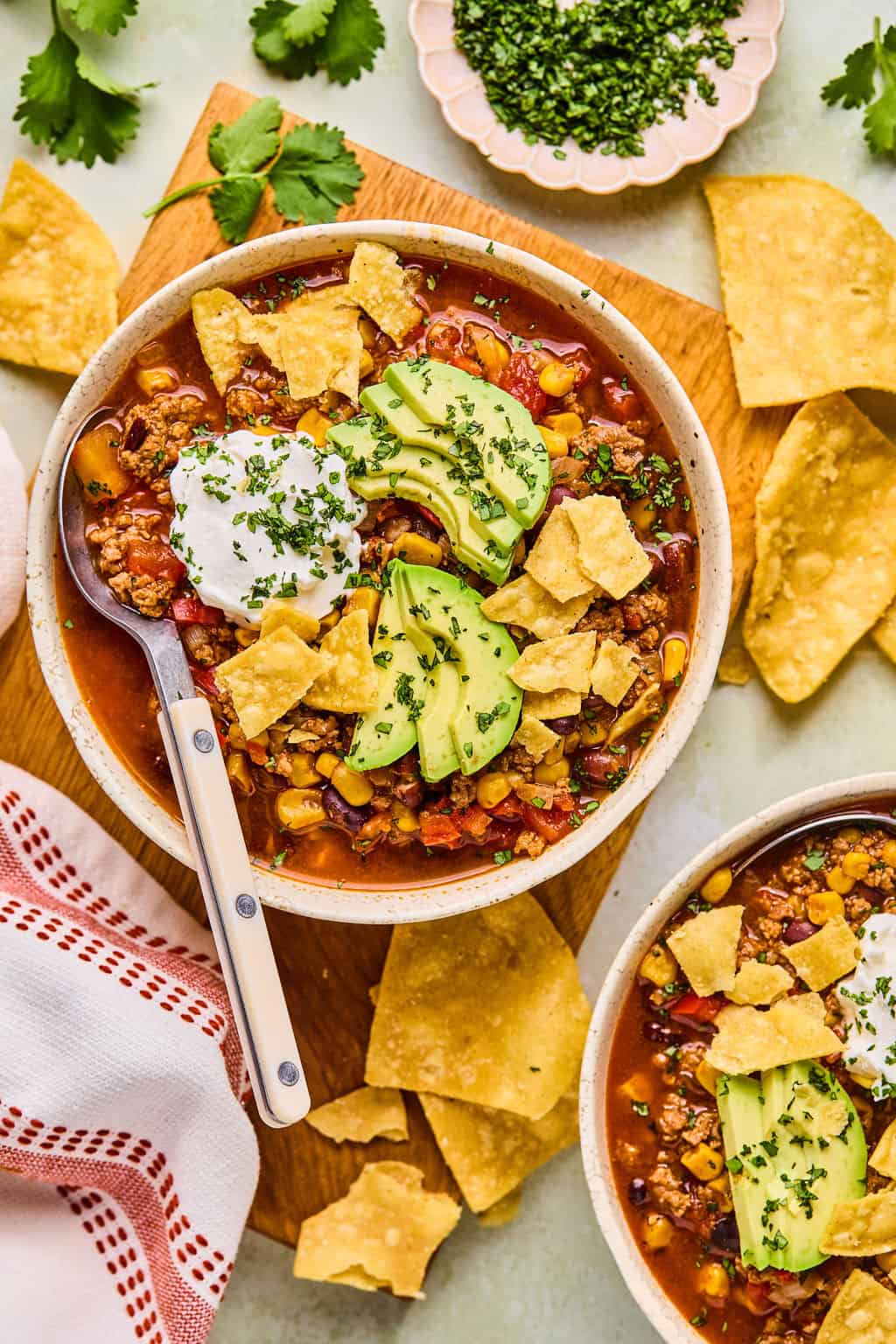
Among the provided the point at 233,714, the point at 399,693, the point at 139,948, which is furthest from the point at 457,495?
the point at 139,948

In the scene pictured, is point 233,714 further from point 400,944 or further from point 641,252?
point 641,252

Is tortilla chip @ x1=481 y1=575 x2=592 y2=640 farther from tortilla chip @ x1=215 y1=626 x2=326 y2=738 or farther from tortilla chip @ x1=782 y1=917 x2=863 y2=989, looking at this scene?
tortilla chip @ x1=782 y1=917 x2=863 y2=989

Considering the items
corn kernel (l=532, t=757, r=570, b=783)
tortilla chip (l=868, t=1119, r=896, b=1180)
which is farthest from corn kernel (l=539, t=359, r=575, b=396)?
tortilla chip (l=868, t=1119, r=896, b=1180)

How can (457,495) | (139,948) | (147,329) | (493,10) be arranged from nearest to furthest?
(457,495) → (147,329) → (139,948) → (493,10)

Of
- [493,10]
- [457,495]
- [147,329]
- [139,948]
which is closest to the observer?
[457,495]

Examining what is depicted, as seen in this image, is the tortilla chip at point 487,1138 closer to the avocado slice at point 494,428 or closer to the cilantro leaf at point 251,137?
the avocado slice at point 494,428

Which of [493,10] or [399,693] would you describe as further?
[493,10]

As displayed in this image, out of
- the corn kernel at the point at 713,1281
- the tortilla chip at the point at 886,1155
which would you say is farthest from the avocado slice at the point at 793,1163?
the corn kernel at the point at 713,1281
